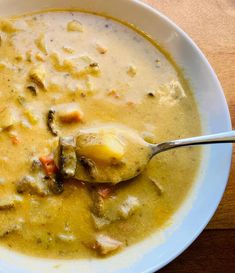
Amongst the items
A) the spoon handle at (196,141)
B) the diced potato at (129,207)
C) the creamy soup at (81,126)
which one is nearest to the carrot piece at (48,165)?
the creamy soup at (81,126)

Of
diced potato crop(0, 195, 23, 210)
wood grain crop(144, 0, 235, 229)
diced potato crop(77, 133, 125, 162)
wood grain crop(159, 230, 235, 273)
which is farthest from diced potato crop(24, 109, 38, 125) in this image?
wood grain crop(144, 0, 235, 229)

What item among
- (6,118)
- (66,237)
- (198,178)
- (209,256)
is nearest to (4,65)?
(6,118)

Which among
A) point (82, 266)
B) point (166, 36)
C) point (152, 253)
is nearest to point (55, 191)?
point (82, 266)

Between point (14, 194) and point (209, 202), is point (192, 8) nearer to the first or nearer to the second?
point (209, 202)

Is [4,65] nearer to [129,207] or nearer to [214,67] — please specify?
[129,207]

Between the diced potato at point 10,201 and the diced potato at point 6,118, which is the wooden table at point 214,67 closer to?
the diced potato at point 10,201

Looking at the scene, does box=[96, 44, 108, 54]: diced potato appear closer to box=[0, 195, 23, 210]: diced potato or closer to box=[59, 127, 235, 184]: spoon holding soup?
box=[59, 127, 235, 184]: spoon holding soup
